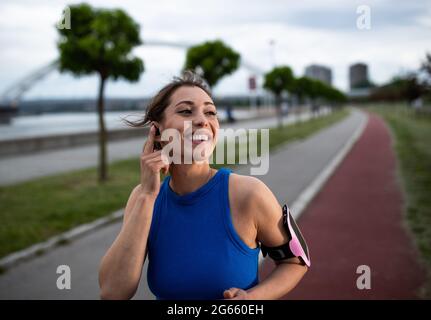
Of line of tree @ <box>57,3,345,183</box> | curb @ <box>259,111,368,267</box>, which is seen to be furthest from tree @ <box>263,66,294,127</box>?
line of tree @ <box>57,3,345,183</box>

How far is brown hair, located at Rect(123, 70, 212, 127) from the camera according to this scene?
141 cm

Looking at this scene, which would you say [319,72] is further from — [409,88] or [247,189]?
[247,189]

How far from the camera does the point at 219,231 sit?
50.7 inches

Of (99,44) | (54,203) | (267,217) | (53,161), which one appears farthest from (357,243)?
(53,161)

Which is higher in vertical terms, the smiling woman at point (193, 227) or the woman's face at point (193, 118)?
the woman's face at point (193, 118)

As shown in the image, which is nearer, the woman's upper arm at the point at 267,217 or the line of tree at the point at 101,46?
the woman's upper arm at the point at 267,217

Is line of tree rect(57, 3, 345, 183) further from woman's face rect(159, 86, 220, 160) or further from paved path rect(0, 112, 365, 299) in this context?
woman's face rect(159, 86, 220, 160)

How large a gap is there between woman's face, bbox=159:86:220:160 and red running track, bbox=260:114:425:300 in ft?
9.54

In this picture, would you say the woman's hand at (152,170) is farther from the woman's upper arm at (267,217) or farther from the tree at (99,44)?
the tree at (99,44)

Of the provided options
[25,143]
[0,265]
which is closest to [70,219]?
[0,265]

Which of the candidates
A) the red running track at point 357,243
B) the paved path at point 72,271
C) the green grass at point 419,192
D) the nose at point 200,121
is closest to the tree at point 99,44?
the paved path at point 72,271

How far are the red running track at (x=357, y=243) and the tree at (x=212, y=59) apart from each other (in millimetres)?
7590

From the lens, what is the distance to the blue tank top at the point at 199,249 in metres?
1.28

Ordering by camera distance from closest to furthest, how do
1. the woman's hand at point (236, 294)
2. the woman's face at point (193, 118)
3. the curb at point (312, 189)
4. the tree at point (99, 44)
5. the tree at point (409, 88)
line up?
the woman's hand at point (236, 294) < the woman's face at point (193, 118) < the curb at point (312, 189) < the tree at point (99, 44) < the tree at point (409, 88)
